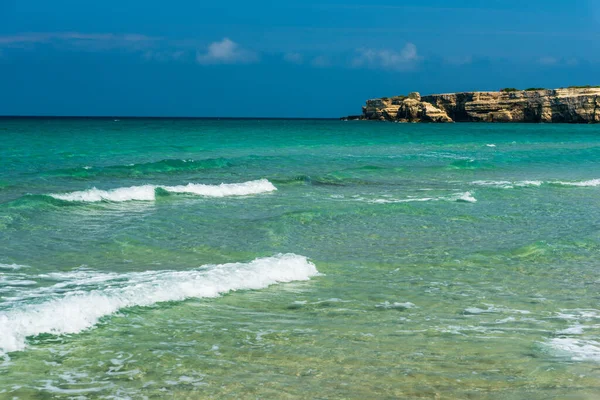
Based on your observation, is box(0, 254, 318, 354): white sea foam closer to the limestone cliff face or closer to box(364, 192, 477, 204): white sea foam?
box(364, 192, 477, 204): white sea foam

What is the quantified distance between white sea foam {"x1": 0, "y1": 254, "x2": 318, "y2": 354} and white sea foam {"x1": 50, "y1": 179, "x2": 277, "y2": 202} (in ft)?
32.9

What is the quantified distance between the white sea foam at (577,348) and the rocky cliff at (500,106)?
123m

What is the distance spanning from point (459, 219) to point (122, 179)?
50.2 feet

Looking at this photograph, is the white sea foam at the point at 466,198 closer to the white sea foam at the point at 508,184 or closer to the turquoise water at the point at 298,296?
the turquoise water at the point at 298,296

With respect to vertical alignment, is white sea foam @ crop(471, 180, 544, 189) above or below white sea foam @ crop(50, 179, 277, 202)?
below

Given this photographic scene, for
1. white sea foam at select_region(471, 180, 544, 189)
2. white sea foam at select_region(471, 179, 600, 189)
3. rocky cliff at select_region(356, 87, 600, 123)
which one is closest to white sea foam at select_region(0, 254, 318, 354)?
white sea foam at select_region(471, 180, 544, 189)

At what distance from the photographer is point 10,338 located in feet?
23.7

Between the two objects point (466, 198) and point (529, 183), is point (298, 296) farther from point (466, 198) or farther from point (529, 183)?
point (529, 183)

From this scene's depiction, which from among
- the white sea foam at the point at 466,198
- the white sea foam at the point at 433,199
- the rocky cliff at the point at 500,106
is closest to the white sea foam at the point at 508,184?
the white sea foam at the point at 466,198

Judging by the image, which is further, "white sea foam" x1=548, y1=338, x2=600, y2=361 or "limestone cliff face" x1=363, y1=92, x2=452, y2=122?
"limestone cliff face" x1=363, y1=92, x2=452, y2=122

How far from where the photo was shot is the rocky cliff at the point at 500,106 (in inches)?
4796

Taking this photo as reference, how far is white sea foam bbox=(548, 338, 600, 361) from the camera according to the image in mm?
6984

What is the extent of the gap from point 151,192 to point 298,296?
13.0 metres

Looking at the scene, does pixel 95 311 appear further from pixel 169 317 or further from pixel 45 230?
pixel 45 230
